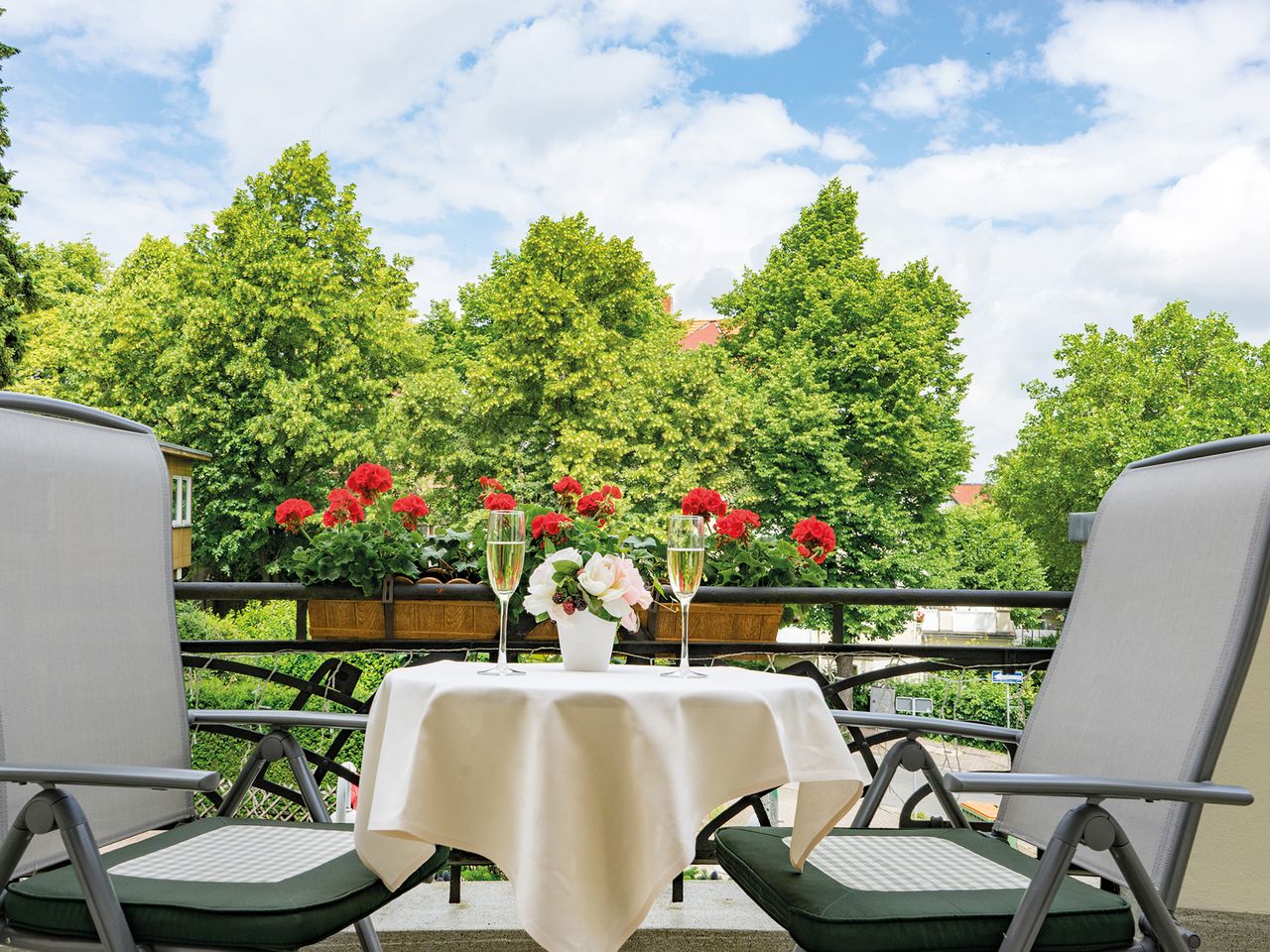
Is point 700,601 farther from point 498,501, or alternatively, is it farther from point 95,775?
point 95,775

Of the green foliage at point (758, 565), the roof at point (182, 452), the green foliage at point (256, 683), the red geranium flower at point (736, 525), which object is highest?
the roof at point (182, 452)

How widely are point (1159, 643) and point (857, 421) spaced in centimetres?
1523

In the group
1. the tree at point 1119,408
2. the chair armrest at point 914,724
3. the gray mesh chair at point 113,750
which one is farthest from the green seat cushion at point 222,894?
the tree at point 1119,408

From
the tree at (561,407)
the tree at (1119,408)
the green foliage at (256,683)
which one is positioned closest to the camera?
the green foliage at (256,683)

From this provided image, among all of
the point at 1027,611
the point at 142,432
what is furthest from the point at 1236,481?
the point at 1027,611

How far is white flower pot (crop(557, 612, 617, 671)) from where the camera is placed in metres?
1.68

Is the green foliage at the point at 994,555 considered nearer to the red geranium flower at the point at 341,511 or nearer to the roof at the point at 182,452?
the roof at the point at 182,452

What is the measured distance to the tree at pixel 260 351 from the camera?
15.9 m

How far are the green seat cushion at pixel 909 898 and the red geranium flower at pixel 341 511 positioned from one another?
1.45 meters

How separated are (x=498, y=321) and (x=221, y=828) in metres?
14.6

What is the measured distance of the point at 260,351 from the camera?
A: 51.8 ft

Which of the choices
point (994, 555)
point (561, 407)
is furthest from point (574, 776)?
point (994, 555)

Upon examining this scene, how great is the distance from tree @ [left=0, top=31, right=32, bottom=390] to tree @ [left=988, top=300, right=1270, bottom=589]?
17.0 metres

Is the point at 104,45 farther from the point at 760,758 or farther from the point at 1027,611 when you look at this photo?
the point at 760,758
